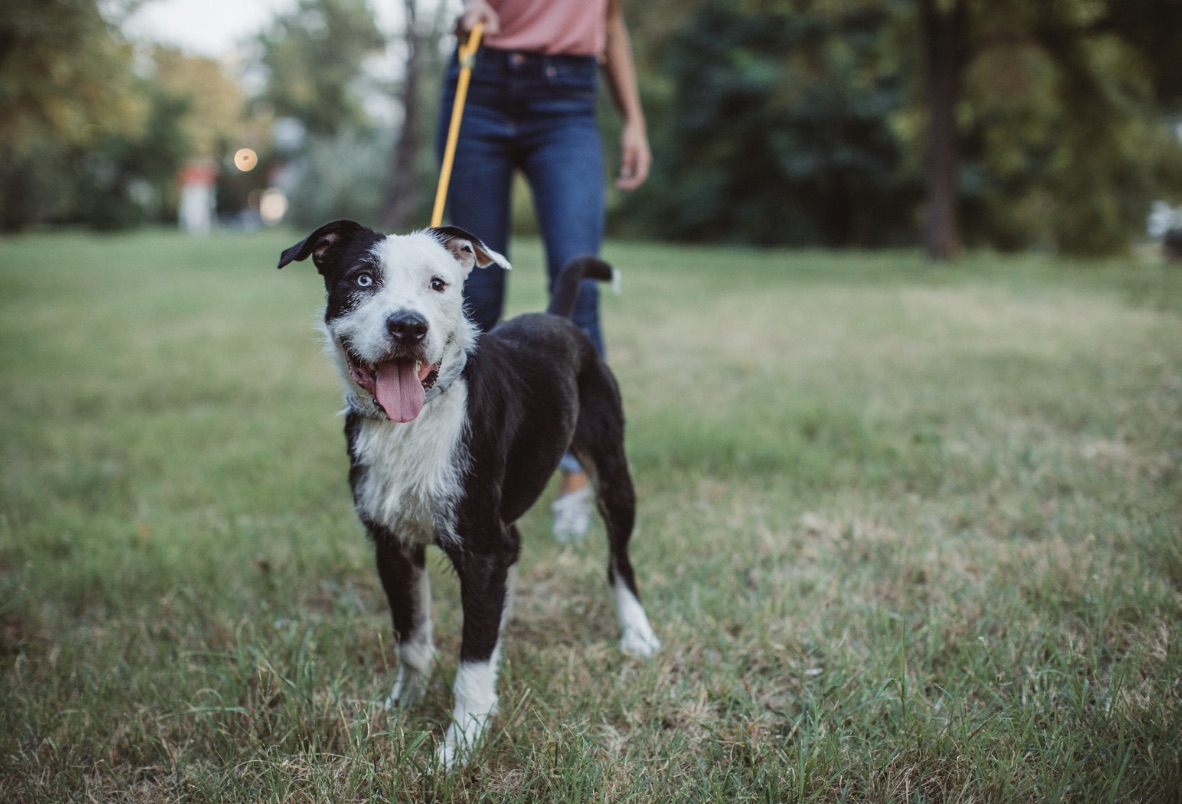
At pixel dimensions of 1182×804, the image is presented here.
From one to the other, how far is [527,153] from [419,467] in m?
1.97

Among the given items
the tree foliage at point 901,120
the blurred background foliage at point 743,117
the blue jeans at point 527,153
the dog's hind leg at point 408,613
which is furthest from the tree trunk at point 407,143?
the dog's hind leg at point 408,613

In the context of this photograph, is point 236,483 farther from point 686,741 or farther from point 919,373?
point 919,373

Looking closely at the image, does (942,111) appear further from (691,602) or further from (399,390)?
(399,390)

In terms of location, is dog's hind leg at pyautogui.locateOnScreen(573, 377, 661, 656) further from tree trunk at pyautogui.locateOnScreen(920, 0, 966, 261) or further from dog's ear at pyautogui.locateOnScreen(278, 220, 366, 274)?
tree trunk at pyautogui.locateOnScreen(920, 0, 966, 261)

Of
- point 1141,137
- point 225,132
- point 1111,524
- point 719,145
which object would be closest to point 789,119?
point 719,145

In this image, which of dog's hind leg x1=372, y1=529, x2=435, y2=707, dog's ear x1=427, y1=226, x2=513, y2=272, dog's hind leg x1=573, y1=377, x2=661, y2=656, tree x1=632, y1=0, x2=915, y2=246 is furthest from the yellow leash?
tree x1=632, y1=0, x2=915, y2=246

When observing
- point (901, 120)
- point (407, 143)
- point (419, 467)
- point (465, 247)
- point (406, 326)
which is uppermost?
point (901, 120)

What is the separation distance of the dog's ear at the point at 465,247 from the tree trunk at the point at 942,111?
14494mm

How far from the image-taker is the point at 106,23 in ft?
45.5

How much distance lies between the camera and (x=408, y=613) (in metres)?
2.43

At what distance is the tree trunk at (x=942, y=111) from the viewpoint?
572 inches

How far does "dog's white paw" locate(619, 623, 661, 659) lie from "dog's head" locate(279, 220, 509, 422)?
3.69 feet

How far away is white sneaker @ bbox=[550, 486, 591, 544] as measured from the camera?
362 centimetres

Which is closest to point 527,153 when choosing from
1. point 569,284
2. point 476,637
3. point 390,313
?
point 569,284
